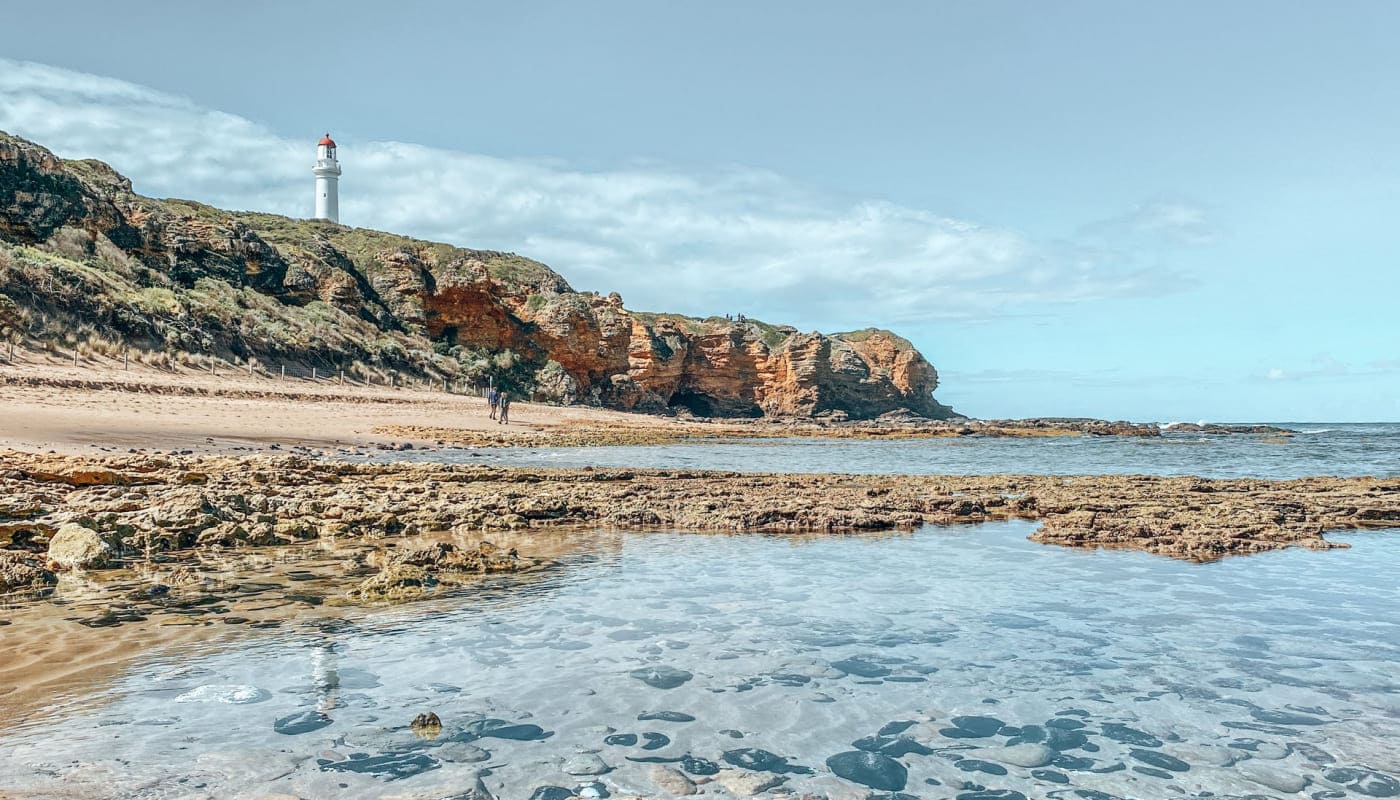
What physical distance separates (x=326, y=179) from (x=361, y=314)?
3277 centimetres

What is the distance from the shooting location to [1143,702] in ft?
15.1

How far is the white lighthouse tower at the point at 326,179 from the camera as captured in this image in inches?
3228

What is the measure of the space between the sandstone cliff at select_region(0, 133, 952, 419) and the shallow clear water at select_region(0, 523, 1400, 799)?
3053 centimetres

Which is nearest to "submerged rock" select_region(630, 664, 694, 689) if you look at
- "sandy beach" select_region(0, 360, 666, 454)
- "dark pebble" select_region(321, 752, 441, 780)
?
"dark pebble" select_region(321, 752, 441, 780)

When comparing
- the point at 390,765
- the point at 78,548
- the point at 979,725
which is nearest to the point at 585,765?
the point at 390,765

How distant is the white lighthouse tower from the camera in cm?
8200

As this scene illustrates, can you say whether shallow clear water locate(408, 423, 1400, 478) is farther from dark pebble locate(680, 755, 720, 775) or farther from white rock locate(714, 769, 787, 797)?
white rock locate(714, 769, 787, 797)

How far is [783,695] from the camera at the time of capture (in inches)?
184

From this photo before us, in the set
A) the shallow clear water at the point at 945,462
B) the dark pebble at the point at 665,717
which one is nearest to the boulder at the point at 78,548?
the dark pebble at the point at 665,717

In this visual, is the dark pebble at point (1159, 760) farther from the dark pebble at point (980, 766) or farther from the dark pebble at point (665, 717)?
the dark pebble at point (665, 717)

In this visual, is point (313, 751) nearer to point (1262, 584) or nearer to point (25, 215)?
point (1262, 584)

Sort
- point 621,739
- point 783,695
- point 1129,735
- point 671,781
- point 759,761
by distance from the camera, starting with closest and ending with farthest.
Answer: point 671,781, point 759,761, point 621,739, point 1129,735, point 783,695

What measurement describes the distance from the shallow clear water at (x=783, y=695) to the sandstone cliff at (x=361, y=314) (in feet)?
100

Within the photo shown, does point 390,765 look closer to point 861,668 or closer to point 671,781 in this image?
point 671,781
